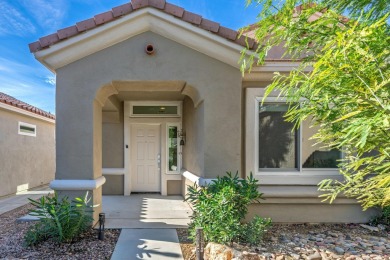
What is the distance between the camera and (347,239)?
5.65 metres

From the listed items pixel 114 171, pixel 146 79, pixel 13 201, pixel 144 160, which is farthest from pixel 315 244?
pixel 13 201

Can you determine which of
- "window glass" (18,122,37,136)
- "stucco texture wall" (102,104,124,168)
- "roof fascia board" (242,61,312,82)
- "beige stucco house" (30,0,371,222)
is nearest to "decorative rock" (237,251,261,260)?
"beige stucco house" (30,0,371,222)

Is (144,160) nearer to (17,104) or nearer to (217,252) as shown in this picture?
(17,104)

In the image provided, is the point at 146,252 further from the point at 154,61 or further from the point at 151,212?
the point at 154,61

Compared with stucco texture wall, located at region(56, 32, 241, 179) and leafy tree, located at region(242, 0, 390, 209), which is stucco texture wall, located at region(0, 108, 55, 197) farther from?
leafy tree, located at region(242, 0, 390, 209)

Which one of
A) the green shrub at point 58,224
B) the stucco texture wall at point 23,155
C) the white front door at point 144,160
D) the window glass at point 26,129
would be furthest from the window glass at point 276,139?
the window glass at point 26,129

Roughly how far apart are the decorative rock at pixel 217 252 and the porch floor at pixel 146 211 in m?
1.78

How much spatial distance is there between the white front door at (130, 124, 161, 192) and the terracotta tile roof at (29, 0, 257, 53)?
17.1ft

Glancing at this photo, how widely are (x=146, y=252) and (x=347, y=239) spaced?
13.8 feet

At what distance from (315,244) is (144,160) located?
7008mm

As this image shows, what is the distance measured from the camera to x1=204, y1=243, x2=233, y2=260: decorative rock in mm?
4367

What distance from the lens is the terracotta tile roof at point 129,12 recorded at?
5664mm

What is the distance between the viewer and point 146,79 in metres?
6.11

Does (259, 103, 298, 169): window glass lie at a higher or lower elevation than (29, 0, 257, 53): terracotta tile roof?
lower
